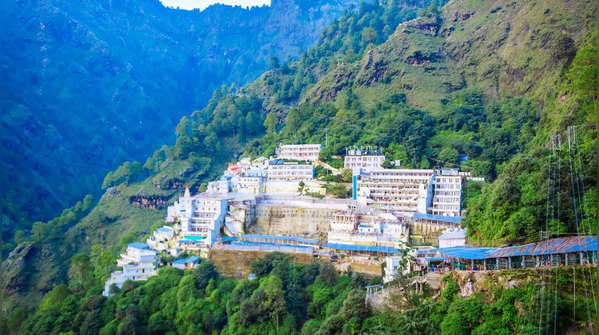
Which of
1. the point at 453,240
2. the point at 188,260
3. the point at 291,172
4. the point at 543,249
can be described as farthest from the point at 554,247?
the point at 291,172

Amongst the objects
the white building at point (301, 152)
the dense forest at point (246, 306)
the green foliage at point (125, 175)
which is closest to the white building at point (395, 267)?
the dense forest at point (246, 306)

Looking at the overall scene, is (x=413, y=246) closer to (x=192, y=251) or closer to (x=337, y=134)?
(x=192, y=251)

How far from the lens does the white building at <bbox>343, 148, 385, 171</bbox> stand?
43.2 m

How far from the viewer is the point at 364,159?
4378 cm

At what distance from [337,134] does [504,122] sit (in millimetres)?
16744

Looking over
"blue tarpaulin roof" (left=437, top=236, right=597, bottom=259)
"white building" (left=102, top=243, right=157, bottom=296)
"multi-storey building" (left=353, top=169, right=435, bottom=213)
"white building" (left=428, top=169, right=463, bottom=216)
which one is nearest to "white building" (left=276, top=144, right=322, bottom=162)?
"multi-storey building" (left=353, top=169, right=435, bottom=213)

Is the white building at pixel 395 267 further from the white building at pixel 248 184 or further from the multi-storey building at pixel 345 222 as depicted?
the white building at pixel 248 184

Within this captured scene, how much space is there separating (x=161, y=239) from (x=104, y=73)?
2715 inches

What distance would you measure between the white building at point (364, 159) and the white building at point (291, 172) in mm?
3599

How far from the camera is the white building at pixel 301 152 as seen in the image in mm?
48125

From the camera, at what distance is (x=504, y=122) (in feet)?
151

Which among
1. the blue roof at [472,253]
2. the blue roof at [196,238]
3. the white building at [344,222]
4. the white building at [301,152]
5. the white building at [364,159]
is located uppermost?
the white building at [301,152]

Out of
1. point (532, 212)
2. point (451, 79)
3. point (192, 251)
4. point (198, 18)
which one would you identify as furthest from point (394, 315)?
point (198, 18)

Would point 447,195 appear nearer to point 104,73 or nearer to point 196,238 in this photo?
point 196,238
